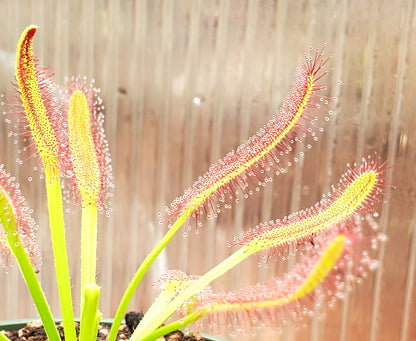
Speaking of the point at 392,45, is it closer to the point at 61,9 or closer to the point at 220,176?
the point at 220,176

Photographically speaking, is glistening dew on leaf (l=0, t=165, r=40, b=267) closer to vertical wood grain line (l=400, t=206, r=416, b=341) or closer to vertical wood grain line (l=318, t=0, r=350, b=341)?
vertical wood grain line (l=318, t=0, r=350, b=341)

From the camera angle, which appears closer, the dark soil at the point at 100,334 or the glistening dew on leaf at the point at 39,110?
the glistening dew on leaf at the point at 39,110

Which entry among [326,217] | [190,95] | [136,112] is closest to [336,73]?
[190,95]

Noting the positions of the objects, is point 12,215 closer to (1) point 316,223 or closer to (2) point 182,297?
(2) point 182,297

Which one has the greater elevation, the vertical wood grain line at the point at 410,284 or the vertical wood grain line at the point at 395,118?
the vertical wood grain line at the point at 395,118

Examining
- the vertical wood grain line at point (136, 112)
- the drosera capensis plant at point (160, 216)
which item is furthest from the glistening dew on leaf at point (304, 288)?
the vertical wood grain line at point (136, 112)

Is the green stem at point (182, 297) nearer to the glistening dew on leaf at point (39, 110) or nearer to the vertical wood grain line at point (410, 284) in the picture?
the glistening dew on leaf at point (39, 110)

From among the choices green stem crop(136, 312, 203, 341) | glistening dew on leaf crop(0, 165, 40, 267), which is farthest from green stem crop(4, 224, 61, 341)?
green stem crop(136, 312, 203, 341)
